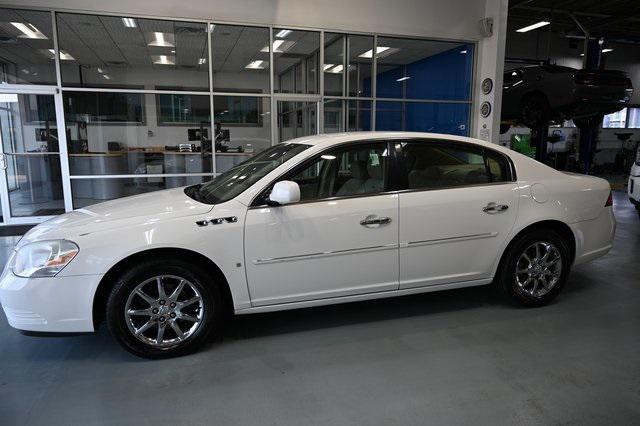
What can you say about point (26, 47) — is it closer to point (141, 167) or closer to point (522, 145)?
point (141, 167)

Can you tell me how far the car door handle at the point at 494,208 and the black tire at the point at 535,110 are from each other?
8.40 meters

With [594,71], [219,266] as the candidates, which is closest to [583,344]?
[219,266]

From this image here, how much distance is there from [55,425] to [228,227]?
1407mm

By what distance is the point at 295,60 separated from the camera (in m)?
10.3

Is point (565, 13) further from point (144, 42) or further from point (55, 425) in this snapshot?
point (55, 425)

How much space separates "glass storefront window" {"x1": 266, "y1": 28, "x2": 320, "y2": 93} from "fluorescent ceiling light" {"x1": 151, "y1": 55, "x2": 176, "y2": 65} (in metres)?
3.68

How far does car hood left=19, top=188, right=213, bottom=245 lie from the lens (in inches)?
111

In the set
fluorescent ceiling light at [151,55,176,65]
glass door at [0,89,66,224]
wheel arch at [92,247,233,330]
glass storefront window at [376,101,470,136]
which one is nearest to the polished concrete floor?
wheel arch at [92,247,233,330]

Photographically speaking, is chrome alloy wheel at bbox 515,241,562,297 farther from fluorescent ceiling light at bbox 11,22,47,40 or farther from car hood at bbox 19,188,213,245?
fluorescent ceiling light at bbox 11,22,47,40

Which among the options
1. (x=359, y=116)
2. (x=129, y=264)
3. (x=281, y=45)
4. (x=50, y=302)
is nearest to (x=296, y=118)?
(x=359, y=116)

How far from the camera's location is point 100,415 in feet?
7.77

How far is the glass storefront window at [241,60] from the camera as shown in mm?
9344

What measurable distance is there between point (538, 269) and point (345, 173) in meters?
1.88

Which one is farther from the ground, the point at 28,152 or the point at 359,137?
the point at 359,137
